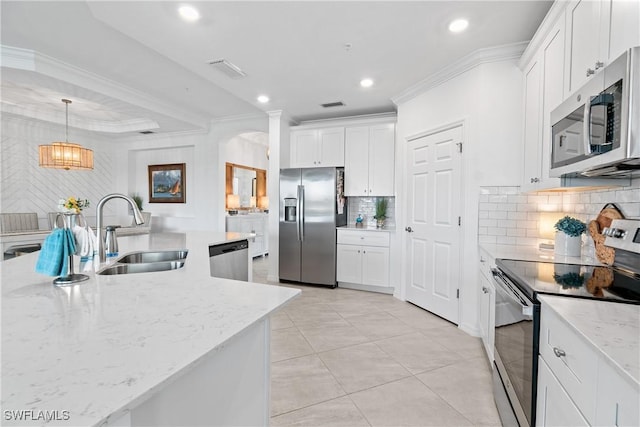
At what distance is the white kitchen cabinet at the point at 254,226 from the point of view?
6318mm

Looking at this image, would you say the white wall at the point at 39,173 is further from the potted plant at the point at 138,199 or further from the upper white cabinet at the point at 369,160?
the upper white cabinet at the point at 369,160

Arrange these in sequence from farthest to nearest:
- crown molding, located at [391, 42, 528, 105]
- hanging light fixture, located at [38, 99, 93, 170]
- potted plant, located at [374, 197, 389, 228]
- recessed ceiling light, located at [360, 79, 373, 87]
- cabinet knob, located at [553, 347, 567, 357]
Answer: potted plant, located at [374, 197, 389, 228] → hanging light fixture, located at [38, 99, 93, 170] → recessed ceiling light, located at [360, 79, 373, 87] → crown molding, located at [391, 42, 528, 105] → cabinet knob, located at [553, 347, 567, 357]

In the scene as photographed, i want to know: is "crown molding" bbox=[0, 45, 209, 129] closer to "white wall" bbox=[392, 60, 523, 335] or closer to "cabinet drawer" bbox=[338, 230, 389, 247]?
"cabinet drawer" bbox=[338, 230, 389, 247]

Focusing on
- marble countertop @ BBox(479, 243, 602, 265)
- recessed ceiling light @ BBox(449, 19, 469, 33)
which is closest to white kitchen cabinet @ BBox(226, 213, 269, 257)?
marble countertop @ BBox(479, 243, 602, 265)

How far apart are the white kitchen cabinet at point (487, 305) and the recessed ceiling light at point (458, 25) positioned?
1.82 metres

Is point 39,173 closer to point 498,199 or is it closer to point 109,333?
point 109,333

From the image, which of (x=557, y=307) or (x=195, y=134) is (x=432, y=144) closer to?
(x=557, y=307)

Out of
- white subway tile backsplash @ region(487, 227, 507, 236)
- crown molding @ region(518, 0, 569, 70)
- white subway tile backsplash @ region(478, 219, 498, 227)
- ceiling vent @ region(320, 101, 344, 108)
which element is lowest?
white subway tile backsplash @ region(487, 227, 507, 236)

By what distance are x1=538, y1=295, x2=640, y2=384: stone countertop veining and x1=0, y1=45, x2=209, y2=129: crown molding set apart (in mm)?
4848

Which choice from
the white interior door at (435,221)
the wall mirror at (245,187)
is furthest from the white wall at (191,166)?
the white interior door at (435,221)

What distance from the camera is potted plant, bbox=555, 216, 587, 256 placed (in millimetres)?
2090

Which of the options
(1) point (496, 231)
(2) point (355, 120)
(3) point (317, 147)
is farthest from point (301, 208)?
(1) point (496, 231)

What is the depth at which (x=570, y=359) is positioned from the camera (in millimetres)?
983

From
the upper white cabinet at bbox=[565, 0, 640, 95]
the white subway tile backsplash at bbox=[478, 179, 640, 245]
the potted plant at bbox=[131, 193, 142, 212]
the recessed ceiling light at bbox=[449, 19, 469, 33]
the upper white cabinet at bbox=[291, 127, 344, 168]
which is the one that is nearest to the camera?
the upper white cabinet at bbox=[565, 0, 640, 95]
